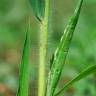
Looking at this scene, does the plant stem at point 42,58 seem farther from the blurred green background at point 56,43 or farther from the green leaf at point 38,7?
the blurred green background at point 56,43

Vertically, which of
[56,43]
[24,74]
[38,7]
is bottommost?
[56,43]

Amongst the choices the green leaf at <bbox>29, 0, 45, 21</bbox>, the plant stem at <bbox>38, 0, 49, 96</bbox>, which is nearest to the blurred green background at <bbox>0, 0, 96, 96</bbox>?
the green leaf at <bbox>29, 0, 45, 21</bbox>

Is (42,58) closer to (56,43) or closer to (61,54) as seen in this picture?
(61,54)

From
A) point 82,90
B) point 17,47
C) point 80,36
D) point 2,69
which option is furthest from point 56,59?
point 17,47

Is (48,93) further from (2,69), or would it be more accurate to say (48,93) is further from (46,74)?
(2,69)

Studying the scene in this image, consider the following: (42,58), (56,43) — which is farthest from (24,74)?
(56,43)

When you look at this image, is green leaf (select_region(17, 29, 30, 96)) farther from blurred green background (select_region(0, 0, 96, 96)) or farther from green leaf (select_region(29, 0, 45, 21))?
blurred green background (select_region(0, 0, 96, 96))

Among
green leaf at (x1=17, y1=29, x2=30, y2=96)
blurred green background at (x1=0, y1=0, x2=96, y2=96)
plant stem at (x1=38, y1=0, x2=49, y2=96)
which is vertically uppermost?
plant stem at (x1=38, y1=0, x2=49, y2=96)
